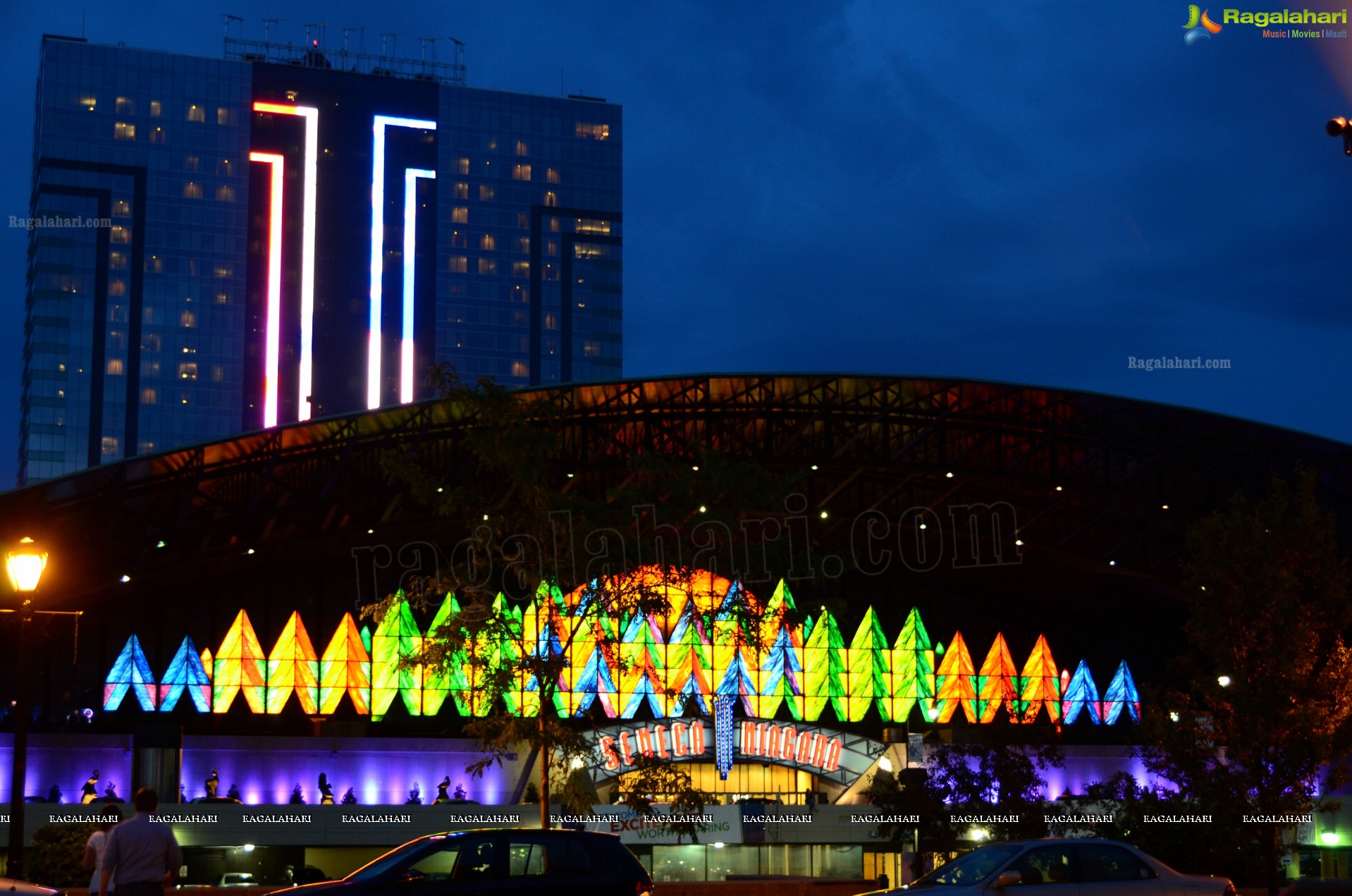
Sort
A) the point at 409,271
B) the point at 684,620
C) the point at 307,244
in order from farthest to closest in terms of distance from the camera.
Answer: the point at 409,271, the point at 307,244, the point at 684,620

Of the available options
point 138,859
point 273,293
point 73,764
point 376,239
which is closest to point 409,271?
point 376,239

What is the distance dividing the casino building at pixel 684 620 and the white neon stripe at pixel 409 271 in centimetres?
5100

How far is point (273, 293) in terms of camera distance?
340 feet

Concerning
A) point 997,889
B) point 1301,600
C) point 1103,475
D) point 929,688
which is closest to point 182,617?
point 929,688

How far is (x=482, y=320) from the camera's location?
109 m

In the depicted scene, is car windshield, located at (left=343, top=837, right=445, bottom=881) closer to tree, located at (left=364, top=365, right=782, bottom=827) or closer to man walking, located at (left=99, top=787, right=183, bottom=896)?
man walking, located at (left=99, top=787, right=183, bottom=896)

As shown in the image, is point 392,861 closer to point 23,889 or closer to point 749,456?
point 23,889

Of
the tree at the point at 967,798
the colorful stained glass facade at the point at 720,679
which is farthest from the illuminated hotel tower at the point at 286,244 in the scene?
the tree at the point at 967,798

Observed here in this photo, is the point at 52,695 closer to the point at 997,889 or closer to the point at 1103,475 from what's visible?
the point at 1103,475

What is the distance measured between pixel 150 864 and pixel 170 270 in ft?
314

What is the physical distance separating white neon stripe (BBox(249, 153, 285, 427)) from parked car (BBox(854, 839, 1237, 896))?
3625 inches

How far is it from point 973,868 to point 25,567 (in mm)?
10732

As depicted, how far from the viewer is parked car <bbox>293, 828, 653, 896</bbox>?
14.4 m

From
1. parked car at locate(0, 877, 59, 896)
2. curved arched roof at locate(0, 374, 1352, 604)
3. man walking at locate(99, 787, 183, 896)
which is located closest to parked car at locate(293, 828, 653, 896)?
man walking at locate(99, 787, 183, 896)
